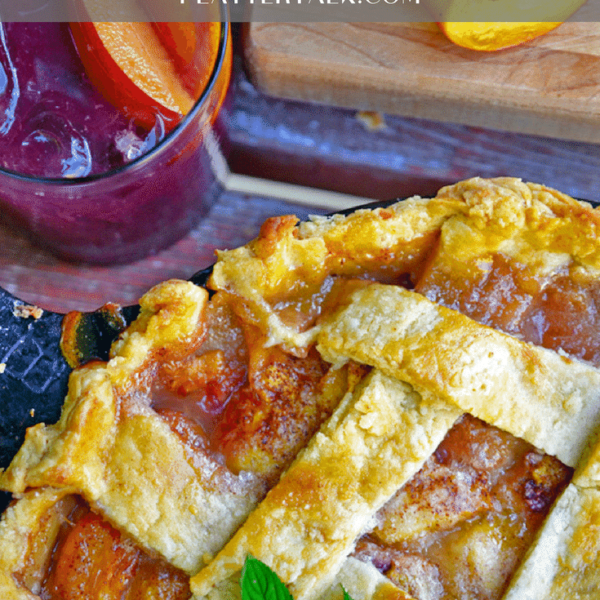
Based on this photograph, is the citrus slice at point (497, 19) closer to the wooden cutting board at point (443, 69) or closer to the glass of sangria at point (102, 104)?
the wooden cutting board at point (443, 69)

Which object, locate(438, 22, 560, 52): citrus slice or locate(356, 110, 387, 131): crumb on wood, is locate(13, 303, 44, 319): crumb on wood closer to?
locate(356, 110, 387, 131): crumb on wood

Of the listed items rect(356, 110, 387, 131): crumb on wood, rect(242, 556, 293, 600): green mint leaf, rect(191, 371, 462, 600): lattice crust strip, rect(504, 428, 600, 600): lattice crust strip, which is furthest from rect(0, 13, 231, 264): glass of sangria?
rect(504, 428, 600, 600): lattice crust strip

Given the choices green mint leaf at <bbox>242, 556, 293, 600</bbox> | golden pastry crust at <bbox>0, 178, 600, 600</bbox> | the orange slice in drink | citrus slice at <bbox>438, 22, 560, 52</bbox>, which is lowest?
green mint leaf at <bbox>242, 556, 293, 600</bbox>

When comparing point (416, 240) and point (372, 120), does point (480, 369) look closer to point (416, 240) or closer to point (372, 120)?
point (416, 240)

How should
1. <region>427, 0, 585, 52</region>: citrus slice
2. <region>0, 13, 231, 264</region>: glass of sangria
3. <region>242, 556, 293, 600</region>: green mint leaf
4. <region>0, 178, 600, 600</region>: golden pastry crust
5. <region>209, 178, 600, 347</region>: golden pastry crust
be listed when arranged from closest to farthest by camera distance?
<region>242, 556, 293, 600</region>: green mint leaf, <region>0, 178, 600, 600</region>: golden pastry crust, <region>209, 178, 600, 347</region>: golden pastry crust, <region>0, 13, 231, 264</region>: glass of sangria, <region>427, 0, 585, 52</region>: citrus slice

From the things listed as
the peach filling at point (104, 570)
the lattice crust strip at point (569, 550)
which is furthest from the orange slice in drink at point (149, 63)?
the lattice crust strip at point (569, 550)
